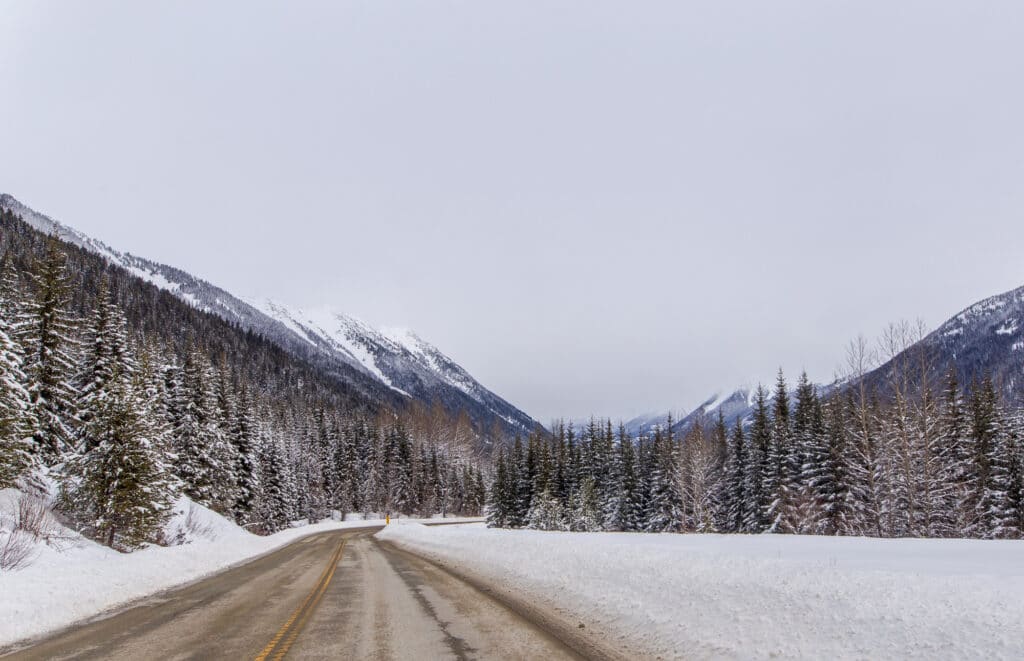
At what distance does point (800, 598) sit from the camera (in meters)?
8.04

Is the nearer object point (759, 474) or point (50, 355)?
point (50, 355)

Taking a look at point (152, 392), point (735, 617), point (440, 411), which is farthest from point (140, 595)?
point (440, 411)

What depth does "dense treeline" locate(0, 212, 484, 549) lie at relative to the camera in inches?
894

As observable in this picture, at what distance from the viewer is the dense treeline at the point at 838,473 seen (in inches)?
1314

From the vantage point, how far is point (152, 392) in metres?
35.8

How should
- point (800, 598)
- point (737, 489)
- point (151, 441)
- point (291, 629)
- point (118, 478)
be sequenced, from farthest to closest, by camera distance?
point (737, 489), point (151, 441), point (118, 478), point (291, 629), point (800, 598)

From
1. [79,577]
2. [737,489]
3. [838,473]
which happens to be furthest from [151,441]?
[737,489]

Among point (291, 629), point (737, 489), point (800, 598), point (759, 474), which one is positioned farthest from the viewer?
point (737, 489)

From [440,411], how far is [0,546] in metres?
133

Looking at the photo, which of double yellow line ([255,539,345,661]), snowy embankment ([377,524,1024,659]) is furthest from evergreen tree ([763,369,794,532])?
double yellow line ([255,539,345,661])

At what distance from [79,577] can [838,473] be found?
40.1 meters

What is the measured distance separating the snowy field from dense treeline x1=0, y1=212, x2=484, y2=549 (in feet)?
6.93

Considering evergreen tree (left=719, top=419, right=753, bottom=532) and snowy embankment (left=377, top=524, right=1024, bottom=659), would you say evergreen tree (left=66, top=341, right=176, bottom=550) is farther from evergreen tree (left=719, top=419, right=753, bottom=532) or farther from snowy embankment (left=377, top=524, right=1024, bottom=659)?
evergreen tree (left=719, top=419, right=753, bottom=532)

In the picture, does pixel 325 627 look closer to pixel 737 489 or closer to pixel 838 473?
pixel 838 473
